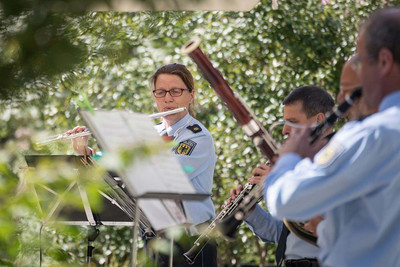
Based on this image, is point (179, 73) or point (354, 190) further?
point (179, 73)

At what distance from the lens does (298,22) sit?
6.57m

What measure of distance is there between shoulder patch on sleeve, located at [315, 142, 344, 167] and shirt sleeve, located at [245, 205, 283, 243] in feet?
5.15

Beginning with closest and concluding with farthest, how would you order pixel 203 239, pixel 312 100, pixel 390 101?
pixel 390 101 < pixel 312 100 < pixel 203 239

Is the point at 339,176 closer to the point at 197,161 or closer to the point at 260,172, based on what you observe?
the point at 260,172

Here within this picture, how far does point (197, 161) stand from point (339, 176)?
200 centimetres

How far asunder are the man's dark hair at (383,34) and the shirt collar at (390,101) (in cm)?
10

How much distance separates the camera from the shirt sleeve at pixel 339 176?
5.52 ft

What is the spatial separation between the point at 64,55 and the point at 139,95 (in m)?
5.24

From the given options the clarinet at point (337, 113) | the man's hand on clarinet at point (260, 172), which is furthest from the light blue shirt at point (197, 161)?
the clarinet at point (337, 113)

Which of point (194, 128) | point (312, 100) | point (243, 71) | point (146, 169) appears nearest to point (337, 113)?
point (146, 169)

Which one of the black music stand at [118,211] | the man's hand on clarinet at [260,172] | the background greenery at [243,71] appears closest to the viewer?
the black music stand at [118,211]

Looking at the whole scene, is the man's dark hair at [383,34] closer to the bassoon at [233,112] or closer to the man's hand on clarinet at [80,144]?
the bassoon at [233,112]

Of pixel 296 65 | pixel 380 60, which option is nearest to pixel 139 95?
pixel 296 65

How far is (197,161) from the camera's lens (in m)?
3.66
